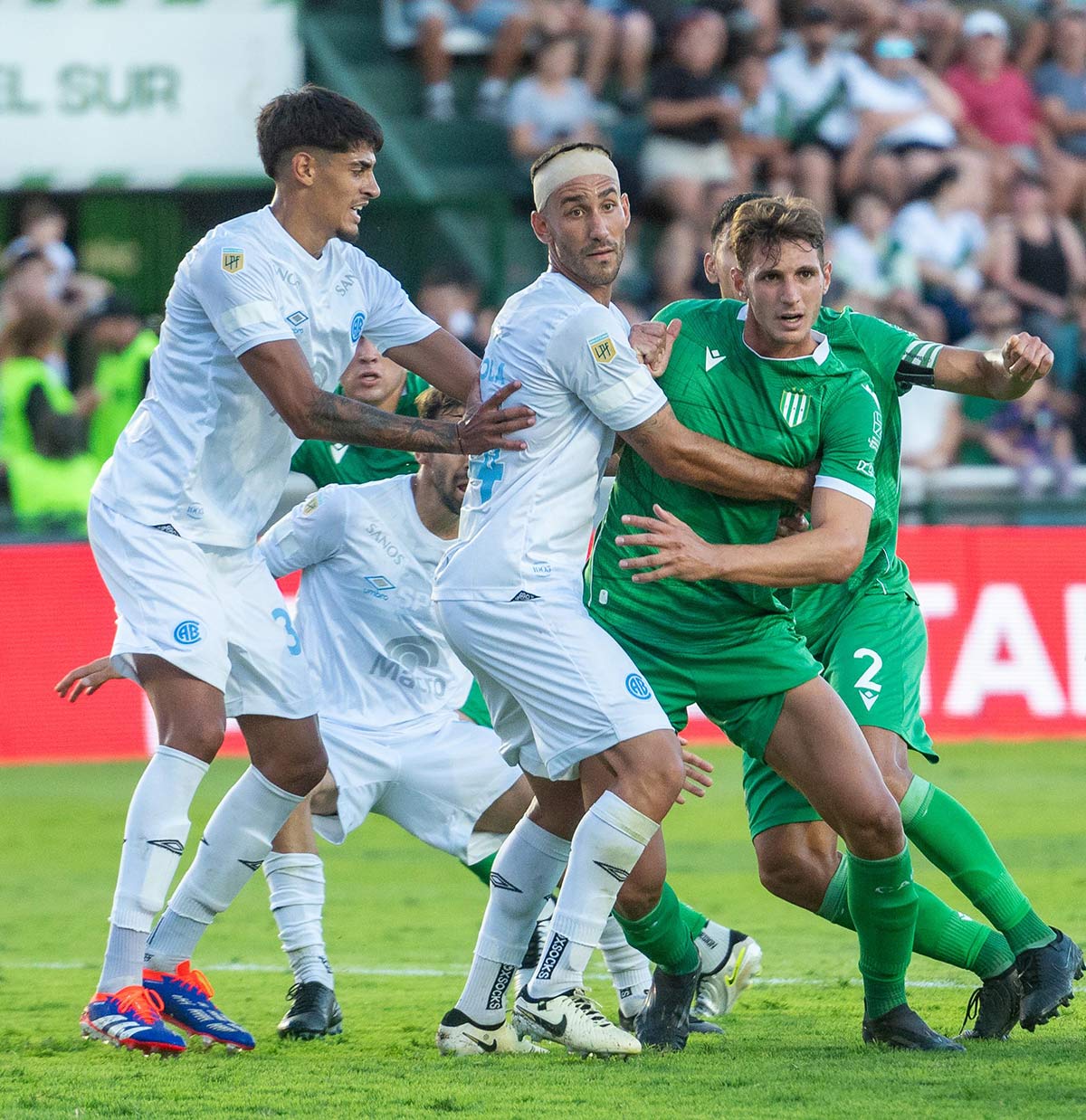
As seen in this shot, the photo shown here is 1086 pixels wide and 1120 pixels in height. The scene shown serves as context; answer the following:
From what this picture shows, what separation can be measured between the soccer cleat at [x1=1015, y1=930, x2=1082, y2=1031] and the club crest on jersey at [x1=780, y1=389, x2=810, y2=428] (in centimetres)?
154

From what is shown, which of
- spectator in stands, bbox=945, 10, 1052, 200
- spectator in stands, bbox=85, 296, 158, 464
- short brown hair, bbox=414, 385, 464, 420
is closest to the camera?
short brown hair, bbox=414, 385, 464, 420

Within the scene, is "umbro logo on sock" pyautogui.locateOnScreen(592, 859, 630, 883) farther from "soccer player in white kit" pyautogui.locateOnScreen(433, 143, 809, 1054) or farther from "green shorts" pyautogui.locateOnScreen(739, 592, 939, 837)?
"green shorts" pyautogui.locateOnScreen(739, 592, 939, 837)

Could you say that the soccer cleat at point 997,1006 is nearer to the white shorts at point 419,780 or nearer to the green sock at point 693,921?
the green sock at point 693,921

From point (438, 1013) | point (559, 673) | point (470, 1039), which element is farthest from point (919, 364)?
point (438, 1013)

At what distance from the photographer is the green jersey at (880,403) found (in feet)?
18.2

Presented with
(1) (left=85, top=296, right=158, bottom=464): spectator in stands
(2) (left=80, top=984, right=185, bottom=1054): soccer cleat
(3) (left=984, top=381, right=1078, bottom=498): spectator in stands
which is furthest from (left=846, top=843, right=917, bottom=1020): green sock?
(3) (left=984, top=381, right=1078, bottom=498): spectator in stands

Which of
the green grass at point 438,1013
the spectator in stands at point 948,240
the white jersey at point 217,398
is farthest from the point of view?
the spectator in stands at point 948,240

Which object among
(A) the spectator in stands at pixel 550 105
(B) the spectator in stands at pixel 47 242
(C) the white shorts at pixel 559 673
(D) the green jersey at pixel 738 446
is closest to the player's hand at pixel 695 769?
(C) the white shorts at pixel 559 673

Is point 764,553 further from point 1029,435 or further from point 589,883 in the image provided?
point 1029,435

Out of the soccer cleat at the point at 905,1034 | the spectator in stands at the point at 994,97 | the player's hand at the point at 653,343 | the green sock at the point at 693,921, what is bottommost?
the soccer cleat at the point at 905,1034

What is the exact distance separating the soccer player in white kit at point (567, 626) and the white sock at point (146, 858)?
794 mm

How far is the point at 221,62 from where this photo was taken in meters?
14.6

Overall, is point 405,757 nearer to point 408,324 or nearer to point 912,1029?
point 408,324

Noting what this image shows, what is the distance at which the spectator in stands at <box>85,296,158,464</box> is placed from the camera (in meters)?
12.6
